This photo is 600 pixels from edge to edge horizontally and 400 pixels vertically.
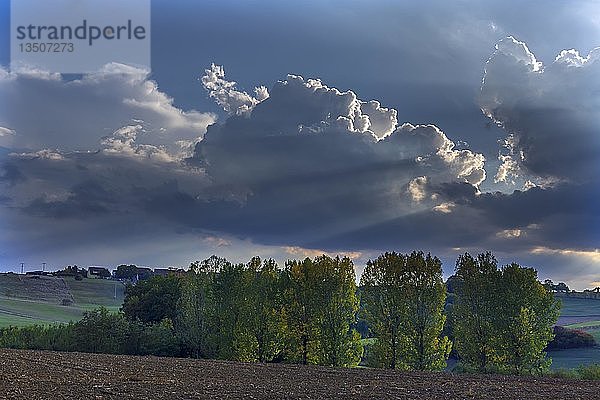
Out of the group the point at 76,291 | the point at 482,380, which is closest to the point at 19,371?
the point at 482,380

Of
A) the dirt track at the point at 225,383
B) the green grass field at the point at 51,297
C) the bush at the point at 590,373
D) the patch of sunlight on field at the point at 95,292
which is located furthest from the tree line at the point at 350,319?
the patch of sunlight on field at the point at 95,292

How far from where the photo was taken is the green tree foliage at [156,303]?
79613 millimetres

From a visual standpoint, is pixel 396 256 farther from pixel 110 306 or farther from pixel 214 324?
pixel 110 306

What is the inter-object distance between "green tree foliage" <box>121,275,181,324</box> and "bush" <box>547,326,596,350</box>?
5463 centimetres

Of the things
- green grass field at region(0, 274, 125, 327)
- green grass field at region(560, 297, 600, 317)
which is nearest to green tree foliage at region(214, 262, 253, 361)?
green grass field at region(0, 274, 125, 327)

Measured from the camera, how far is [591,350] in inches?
3691

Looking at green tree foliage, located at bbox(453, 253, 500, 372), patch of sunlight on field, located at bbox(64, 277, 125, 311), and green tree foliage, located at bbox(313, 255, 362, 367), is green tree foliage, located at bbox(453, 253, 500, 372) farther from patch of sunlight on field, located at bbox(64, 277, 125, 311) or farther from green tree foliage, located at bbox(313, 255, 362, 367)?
patch of sunlight on field, located at bbox(64, 277, 125, 311)

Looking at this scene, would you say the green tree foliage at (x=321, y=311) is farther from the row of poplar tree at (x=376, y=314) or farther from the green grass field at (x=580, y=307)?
the green grass field at (x=580, y=307)

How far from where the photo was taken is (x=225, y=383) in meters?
36.1

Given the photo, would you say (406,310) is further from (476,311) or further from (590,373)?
(590,373)

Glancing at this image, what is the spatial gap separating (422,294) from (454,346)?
6.18m

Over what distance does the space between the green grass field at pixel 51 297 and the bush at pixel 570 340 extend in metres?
84.9

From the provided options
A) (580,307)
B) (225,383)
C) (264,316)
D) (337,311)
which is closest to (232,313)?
(264,316)

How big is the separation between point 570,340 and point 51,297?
116 metres
